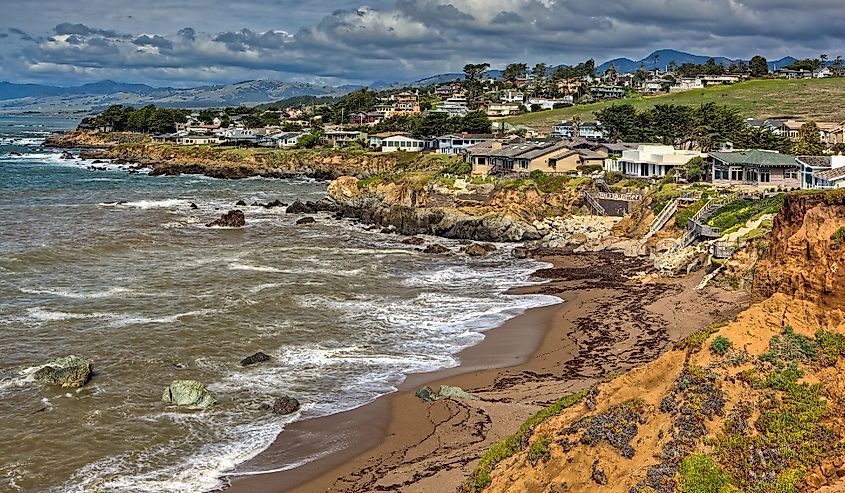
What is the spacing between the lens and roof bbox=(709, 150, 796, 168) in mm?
53062

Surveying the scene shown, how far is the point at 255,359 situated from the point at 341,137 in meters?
99.9

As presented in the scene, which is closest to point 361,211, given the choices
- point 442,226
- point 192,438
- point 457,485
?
point 442,226

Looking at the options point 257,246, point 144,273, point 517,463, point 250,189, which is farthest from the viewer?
point 250,189

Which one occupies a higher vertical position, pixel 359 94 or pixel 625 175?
pixel 359 94

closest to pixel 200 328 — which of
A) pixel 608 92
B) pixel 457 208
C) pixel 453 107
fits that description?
pixel 457 208

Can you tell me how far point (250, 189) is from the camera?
89.1 m

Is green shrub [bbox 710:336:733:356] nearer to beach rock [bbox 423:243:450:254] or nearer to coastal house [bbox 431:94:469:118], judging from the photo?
beach rock [bbox 423:243:450:254]

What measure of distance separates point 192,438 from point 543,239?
115 feet

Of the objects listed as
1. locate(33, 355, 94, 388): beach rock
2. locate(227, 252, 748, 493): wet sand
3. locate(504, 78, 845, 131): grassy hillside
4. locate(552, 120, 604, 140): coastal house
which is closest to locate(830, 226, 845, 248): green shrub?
locate(227, 252, 748, 493): wet sand

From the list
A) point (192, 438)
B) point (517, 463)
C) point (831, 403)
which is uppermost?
point (831, 403)

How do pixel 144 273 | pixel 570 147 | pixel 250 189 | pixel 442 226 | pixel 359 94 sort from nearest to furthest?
pixel 144 273 → pixel 442 226 → pixel 570 147 → pixel 250 189 → pixel 359 94

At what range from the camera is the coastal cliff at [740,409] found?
36.9 ft

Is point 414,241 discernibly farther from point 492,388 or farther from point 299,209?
point 492,388

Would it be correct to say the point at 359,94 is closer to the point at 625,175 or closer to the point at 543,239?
the point at 625,175
